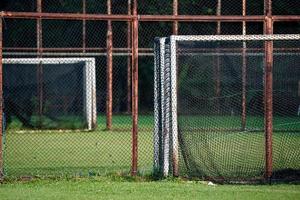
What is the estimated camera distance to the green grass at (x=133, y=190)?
1076cm

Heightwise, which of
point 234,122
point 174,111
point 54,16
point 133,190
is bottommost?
point 133,190

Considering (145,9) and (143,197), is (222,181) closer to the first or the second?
(143,197)

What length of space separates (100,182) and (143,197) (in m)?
1.67

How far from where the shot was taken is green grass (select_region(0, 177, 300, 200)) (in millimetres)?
10758

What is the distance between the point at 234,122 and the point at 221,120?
54 centimetres

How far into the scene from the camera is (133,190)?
11.3m

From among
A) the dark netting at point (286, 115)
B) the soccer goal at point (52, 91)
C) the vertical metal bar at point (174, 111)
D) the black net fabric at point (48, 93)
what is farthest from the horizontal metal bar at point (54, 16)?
the black net fabric at point (48, 93)

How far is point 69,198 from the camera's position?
10539mm

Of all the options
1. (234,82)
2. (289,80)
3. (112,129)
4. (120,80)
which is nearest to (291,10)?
(120,80)

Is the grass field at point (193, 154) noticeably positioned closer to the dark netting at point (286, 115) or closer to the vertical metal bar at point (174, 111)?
the dark netting at point (286, 115)

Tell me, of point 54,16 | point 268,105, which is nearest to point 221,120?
point 268,105

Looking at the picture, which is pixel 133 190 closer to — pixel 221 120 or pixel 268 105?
pixel 268 105

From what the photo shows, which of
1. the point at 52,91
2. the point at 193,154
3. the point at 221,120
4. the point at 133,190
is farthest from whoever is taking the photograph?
the point at 52,91

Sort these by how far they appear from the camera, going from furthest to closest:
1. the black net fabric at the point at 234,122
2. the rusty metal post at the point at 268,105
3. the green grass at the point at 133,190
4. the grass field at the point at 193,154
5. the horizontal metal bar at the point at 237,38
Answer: the grass field at the point at 193,154 → the black net fabric at the point at 234,122 → the rusty metal post at the point at 268,105 → the horizontal metal bar at the point at 237,38 → the green grass at the point at 133,190
